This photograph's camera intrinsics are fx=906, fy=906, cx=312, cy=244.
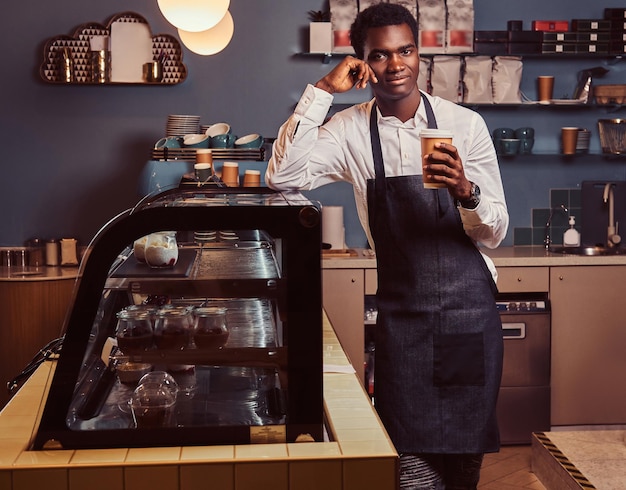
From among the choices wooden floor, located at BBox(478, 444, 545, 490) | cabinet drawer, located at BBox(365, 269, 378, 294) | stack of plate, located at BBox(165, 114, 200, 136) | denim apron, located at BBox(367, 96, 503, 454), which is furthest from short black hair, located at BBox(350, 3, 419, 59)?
stack of plate, located at BBox(165, 114, 200, 136)

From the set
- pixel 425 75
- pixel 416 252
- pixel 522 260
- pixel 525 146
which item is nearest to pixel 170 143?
pixel 425 75

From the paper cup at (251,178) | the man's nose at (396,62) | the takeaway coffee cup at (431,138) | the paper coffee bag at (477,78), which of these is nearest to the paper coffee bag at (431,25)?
the paper coffee bag at (477,78)

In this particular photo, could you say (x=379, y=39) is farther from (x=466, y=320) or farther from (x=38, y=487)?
(x=38, y=487)

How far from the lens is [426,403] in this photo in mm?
2588

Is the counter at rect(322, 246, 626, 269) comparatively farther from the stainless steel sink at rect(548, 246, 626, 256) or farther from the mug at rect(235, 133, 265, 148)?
the mug at rect(235, 133, 265, 148)

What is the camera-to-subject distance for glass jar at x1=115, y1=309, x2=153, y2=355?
71.9 inches

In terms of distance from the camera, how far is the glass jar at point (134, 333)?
1.83m

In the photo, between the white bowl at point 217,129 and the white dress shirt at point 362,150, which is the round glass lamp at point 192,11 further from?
the white bowl at point 217,129

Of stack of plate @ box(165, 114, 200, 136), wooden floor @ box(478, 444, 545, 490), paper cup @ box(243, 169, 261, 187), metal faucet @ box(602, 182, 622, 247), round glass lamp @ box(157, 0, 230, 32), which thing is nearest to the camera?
round glass lamp @ box(157, 0, 230, 32)

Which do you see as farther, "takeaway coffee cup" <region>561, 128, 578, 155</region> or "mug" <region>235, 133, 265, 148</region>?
"takeaway coffee cup" <region>561, 128, 578, 155</region>

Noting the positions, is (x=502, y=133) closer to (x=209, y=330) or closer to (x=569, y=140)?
(x=569, y=140)

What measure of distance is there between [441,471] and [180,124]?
9.79 ft

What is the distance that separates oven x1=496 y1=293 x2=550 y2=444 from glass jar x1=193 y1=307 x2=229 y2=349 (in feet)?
10.3

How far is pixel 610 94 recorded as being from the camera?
5.33 m
